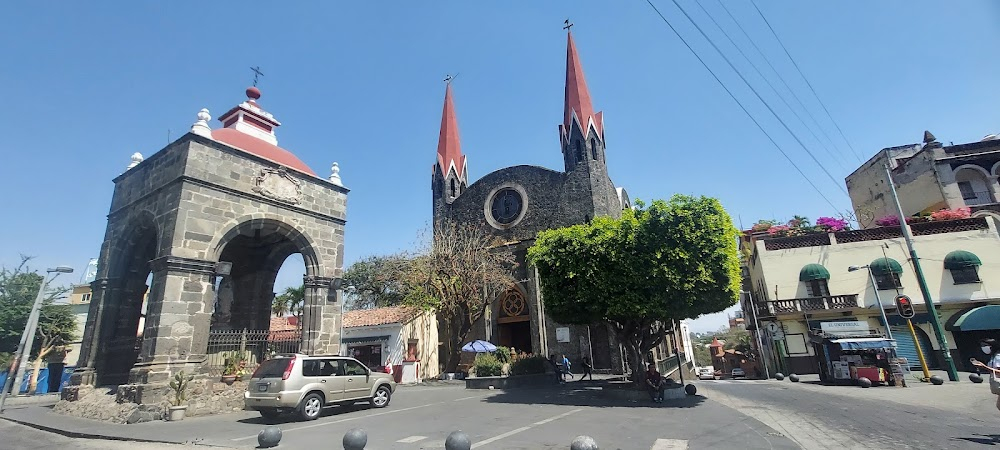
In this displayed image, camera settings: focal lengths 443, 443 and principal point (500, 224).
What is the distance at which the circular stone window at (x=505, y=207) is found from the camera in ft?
97.8

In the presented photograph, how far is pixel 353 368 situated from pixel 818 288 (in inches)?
945

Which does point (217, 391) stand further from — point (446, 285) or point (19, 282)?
point (19, 282)

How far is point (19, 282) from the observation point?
1161 inches

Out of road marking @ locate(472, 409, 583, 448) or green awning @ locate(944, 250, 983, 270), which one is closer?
road marking @ locate(472, 409, 583, 448)

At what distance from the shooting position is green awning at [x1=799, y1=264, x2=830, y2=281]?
23250 millimetres

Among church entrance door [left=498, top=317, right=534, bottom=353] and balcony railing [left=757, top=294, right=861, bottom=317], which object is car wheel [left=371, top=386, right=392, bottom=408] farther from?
balcony railing [left=757, top=294, right=861, bottom=317]

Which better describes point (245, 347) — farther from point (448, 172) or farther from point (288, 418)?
point (448, 172)

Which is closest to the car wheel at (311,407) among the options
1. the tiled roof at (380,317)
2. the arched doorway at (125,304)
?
the arched doorway at (125,304)

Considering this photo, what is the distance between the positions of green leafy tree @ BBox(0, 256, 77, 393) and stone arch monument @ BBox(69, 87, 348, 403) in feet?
69.8

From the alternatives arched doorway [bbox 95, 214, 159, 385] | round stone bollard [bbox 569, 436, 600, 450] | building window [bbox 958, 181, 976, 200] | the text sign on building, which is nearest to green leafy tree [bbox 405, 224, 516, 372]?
arched doorway [bbox 95, 214, 159, 385]

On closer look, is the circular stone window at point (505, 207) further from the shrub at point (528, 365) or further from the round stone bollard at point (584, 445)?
the round stone bollard at point (584, 445)

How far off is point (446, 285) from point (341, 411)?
11.3m

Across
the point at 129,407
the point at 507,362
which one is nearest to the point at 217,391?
the point at 129,407

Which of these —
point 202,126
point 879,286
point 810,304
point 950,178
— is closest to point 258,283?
point 202,126
